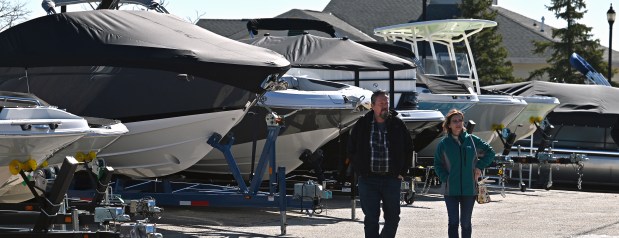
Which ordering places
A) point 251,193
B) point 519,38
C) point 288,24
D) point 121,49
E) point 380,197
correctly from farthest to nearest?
point 519,38 → point 288,24 → point 251,193 → point 121,49 → point 380,197

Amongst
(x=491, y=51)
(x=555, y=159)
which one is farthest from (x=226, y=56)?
(x=491, y=51)

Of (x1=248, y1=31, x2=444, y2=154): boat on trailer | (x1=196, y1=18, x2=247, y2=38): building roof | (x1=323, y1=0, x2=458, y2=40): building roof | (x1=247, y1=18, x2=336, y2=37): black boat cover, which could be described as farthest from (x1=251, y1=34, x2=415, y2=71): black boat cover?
(x1=323, y1=0, x2=458, y2=40): building roof

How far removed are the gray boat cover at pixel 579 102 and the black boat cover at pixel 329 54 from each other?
9375 mm

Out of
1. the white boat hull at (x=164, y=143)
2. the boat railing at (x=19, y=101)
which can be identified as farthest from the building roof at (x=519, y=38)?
the boat railing at (x=19, y=101)

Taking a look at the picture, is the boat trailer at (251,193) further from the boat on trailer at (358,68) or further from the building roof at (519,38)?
the building roof at (519,38)

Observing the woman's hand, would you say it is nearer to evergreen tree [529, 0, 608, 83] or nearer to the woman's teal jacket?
the woman's teal jacket

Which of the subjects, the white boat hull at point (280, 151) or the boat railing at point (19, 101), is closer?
the boat railing at point (19, 101)

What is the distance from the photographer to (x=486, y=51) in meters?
57.1

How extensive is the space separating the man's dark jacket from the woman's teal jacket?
0.36 meters

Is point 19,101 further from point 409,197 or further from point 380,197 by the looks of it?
point 409,197

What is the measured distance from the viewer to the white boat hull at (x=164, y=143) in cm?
1550

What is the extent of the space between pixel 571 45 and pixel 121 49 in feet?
153

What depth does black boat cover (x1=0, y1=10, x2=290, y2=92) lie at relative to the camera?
1495 cm

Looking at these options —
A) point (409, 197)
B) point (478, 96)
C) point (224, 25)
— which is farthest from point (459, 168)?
point (224, 25)
